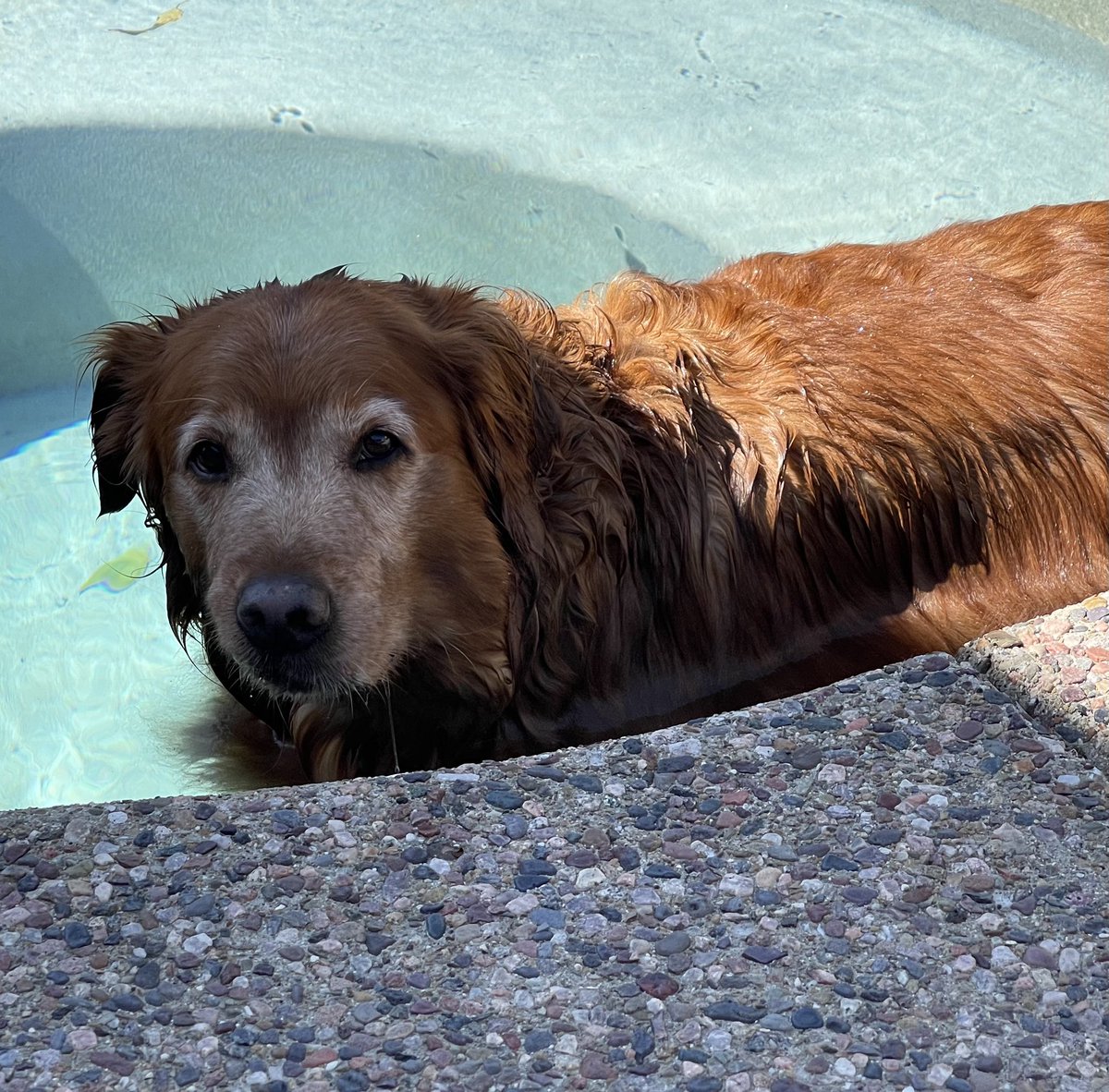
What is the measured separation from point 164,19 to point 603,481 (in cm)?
546

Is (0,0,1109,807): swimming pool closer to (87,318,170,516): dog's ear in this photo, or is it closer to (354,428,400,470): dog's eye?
(87,318,170,516): dog's ear

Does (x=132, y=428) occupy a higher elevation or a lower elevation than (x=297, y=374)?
lower

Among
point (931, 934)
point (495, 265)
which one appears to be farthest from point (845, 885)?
point (495, 265)

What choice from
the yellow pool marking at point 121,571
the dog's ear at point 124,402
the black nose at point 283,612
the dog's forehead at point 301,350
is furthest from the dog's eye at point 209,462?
the yellow pool marking at point 121,571

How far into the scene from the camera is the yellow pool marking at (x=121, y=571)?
514 cm

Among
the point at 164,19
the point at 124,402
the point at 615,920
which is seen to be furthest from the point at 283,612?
the point at 164,19

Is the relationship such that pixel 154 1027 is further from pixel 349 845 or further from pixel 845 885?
pixel 845 885

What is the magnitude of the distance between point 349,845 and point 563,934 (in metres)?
0.39

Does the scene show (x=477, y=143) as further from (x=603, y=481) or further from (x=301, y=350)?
(x=301, y=350)

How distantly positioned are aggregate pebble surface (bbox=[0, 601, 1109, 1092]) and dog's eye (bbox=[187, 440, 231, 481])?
3.10ft

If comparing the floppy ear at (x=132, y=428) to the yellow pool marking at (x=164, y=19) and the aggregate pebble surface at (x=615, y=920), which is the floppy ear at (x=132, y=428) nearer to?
the aggregate pebble surface at (x=615, y=920)

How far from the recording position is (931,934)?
2039mm

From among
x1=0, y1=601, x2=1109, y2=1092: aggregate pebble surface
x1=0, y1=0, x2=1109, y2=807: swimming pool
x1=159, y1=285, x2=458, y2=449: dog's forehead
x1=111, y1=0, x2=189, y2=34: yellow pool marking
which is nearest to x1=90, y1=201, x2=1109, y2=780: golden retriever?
x1=159, y1=285, x2=458, y2=449: dog's forehead

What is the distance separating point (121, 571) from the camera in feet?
17.1
